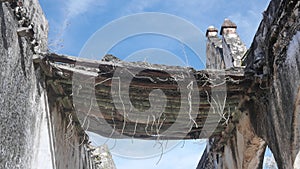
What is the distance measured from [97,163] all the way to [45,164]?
4.86 m

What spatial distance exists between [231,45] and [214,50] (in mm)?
1732

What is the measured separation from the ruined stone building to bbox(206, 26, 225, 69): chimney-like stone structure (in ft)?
11.0

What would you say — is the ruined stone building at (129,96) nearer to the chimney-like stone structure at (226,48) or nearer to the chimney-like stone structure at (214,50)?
the chimney-like stone structure at (226,48)

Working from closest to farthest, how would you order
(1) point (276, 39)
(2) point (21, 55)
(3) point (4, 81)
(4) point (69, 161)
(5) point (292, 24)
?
(3) point (4, 81) → (2) point (21, 55) → (5) point (292, 24) → (1) point (276, 39) → (4) point (69, 161)

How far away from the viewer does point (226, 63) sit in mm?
8156

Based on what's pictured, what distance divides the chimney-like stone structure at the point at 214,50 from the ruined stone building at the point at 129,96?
3361mm

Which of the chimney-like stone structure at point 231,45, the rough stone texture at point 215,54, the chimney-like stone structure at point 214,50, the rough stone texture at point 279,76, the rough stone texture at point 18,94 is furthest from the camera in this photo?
the chimney-like stone structure at point 214,50

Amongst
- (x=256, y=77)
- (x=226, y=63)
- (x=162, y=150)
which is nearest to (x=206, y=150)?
(x=226, y=63)

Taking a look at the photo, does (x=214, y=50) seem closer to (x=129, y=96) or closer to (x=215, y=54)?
(x=215, y=54)

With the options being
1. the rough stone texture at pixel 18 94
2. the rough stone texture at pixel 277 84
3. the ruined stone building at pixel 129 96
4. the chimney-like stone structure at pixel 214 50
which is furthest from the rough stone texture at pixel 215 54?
the rough stone texture at pixel 18 94

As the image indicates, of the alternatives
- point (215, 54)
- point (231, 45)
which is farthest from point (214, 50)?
point (231, 45)

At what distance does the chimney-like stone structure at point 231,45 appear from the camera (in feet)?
24.6

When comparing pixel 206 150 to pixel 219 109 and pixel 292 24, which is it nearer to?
pixel 219 109

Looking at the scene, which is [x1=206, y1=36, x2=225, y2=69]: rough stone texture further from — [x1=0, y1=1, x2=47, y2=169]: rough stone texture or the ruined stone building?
[x1=0, y1=1, x2=47, y2=169]: rough stone texture
